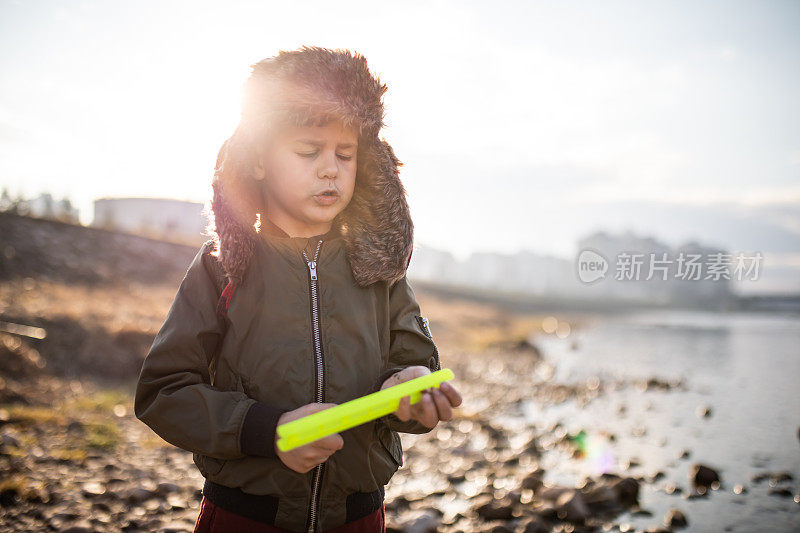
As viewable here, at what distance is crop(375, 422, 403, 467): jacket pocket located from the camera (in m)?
2.24

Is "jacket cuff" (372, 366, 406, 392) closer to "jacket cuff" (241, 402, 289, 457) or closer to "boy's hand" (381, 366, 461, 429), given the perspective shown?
"boy's hand" (381, 366, 461, 429)

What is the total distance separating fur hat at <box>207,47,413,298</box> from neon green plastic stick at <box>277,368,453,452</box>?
25.3 inches

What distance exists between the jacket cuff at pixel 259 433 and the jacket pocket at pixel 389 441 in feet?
1.65

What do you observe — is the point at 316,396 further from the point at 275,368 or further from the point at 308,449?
the point at 308,449

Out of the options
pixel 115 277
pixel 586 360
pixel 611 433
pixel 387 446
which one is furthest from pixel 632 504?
pixel 115 277

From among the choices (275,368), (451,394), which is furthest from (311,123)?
(451,394)

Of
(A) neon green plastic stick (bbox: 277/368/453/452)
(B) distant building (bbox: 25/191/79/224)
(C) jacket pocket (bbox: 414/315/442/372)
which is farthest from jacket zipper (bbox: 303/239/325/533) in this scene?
(B) distant building (bbox: 25/191/79/224)

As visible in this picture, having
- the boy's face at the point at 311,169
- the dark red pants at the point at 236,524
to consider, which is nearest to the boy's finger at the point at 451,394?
the dark red pants at the point at 236,524

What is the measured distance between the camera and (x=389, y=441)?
2281mm

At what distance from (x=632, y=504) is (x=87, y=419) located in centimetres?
697

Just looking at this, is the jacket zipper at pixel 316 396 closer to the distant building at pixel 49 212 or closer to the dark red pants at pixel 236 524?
the dark red pants at pixel 236 524

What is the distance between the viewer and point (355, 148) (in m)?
2.42

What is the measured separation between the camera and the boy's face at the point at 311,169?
2.24 m

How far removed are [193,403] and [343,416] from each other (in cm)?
62
